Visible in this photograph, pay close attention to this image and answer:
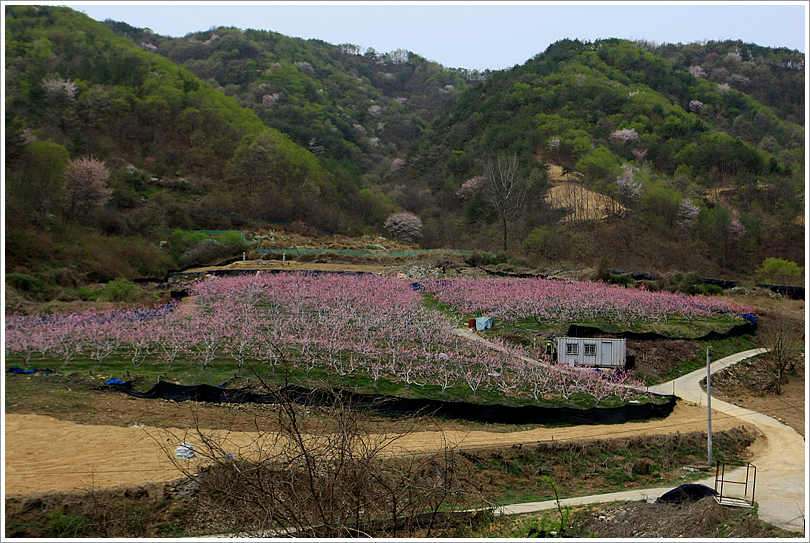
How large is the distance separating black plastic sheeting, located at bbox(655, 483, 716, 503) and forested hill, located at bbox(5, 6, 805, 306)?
85.9 feet

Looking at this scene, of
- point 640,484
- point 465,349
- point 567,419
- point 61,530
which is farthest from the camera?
point 465,349

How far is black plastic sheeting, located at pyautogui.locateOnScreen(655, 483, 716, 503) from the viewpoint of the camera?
11.4 meters

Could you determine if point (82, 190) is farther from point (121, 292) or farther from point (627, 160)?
point (627, 160)

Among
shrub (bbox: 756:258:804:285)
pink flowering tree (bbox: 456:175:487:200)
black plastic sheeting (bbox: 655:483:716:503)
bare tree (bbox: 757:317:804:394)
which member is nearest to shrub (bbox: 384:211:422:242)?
pink flowering tree (bbox: 456:175:487:200)

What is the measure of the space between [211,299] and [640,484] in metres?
20.3

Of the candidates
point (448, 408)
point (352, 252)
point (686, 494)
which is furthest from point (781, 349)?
point (352, 252)

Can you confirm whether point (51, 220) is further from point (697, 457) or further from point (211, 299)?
point (697, 457)

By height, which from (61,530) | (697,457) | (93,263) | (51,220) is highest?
(51,220)

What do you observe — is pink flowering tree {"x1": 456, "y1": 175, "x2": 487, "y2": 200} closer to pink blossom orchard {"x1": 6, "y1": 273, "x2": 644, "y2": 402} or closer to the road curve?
pink blossom orchard {"x1": 6, "y1": 273, "x2": 644, "y2": 402}

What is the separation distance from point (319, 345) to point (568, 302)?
13.7 meters

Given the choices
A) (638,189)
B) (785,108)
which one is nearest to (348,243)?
(638,189)

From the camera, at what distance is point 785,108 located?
81375 mm

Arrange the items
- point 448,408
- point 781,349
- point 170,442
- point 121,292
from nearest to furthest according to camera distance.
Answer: point 170,442 < point 448,408 < point 781,349 < point 121,292

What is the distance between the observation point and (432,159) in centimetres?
7769
